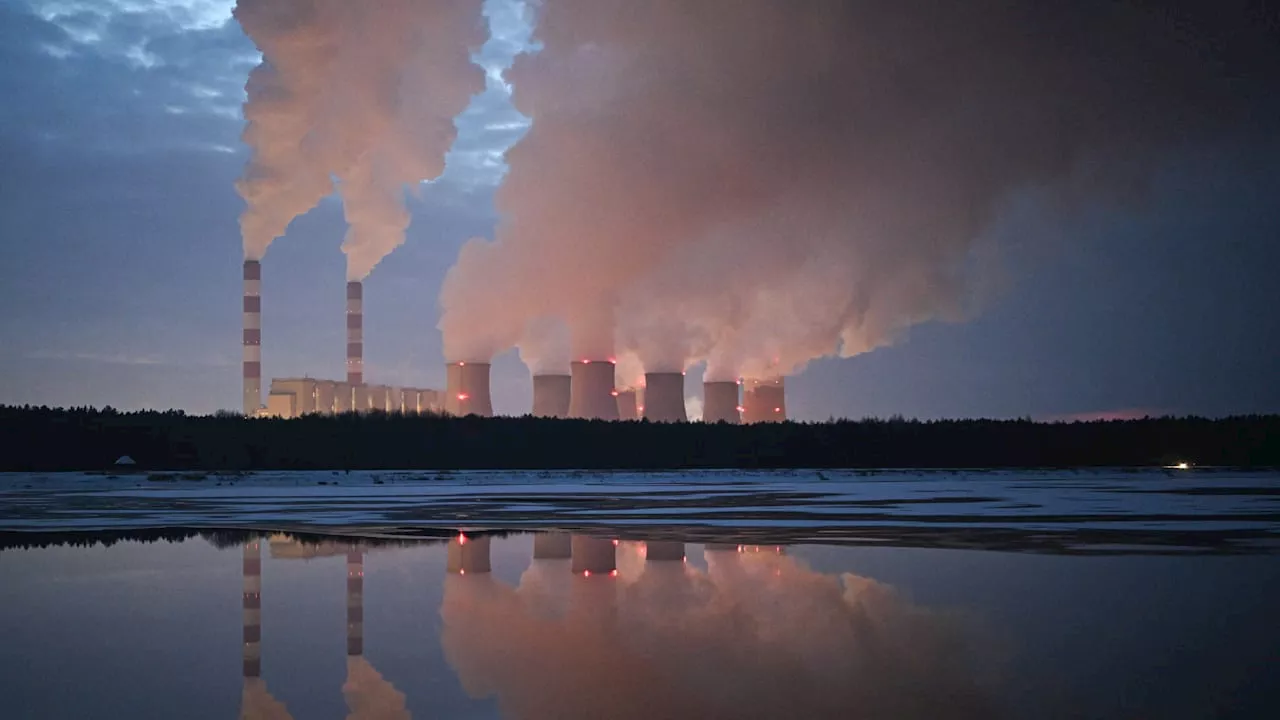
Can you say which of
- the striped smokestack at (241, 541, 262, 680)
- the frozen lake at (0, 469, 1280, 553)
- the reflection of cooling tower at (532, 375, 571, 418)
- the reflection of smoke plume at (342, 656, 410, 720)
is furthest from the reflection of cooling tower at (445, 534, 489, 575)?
the reflection of cooling tower at (532, 375, 571, 418)

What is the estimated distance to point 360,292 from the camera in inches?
2680

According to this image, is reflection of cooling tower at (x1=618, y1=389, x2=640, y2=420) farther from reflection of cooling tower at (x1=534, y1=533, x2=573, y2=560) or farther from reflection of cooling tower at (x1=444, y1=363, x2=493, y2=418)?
reflection of cooling tower at (x1=534, y1=533, x2=573, y2=560)

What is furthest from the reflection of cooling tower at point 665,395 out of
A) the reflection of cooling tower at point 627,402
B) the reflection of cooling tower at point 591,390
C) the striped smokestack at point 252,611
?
the striped smokestack at point 252,611

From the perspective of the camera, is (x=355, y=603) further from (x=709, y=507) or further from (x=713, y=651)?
(x=709, y=507)

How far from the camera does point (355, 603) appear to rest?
29.3 feet

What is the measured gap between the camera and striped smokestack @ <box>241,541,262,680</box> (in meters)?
6.61

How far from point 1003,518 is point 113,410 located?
104 feet

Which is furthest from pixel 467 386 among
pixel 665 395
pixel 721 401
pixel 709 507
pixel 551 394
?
pixel 709 507

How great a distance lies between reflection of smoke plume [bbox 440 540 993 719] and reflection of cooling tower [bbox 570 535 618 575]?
3.47 feet

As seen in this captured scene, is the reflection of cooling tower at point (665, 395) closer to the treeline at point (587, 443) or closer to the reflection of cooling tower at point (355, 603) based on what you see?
the treeline at point (587, 443)

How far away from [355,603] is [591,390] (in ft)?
180

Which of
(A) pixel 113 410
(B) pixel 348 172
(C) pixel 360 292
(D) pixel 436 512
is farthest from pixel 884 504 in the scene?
(C) pixel 360 292

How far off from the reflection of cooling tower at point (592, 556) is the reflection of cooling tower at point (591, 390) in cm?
4907

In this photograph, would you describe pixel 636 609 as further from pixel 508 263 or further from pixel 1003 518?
pixel 508 263
